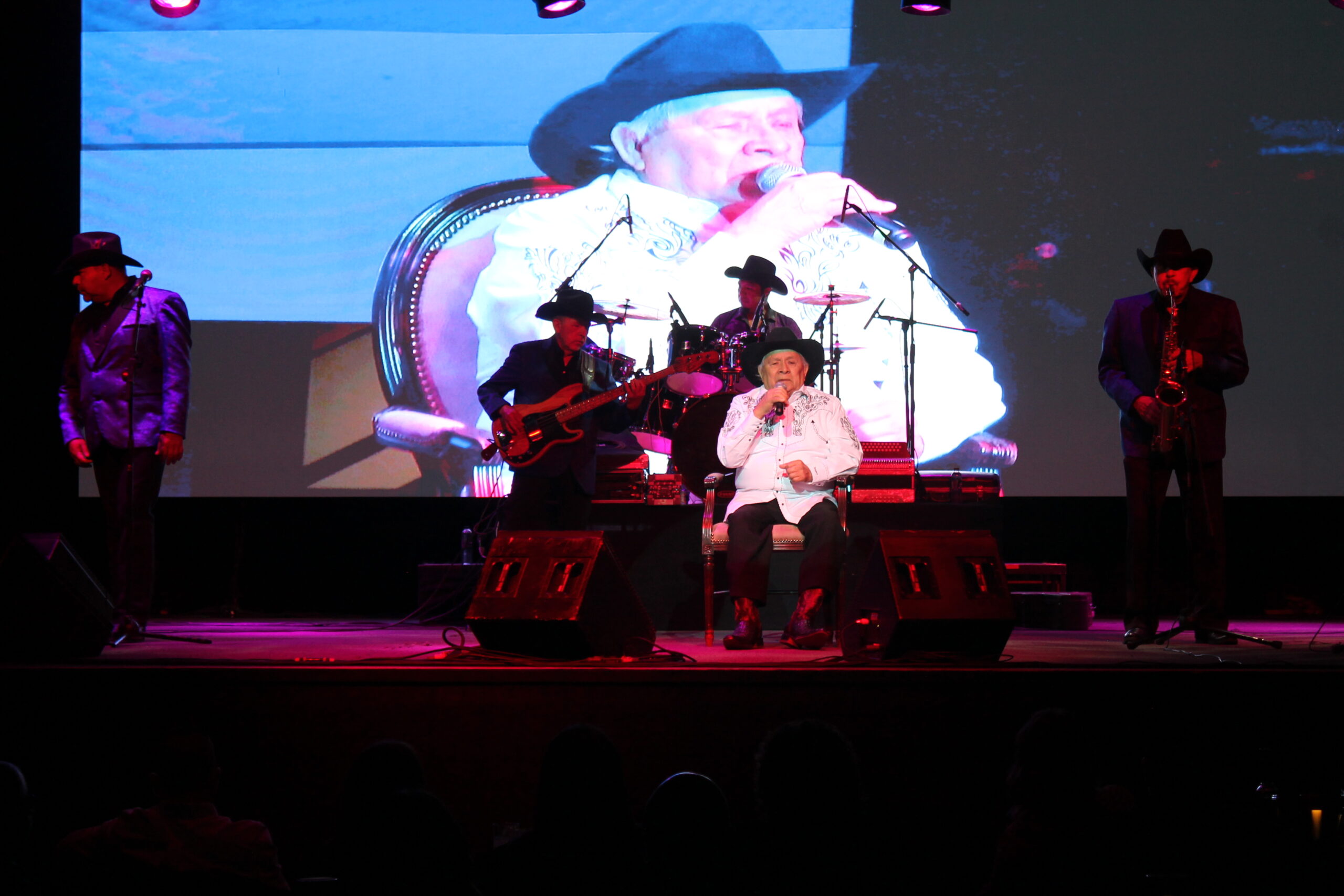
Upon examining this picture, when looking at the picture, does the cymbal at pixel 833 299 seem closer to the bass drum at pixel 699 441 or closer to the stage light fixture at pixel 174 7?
the bass drum at pixel 699 441

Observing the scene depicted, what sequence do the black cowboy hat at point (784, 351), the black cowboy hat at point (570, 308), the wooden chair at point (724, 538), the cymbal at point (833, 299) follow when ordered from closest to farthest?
the wooden chair at point (724, 538) < the black cowboy hat at point (784, 351) < the black cowboy hat at point (570, 308) < the cymbal at point (833, 299)

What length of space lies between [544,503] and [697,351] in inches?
56.2

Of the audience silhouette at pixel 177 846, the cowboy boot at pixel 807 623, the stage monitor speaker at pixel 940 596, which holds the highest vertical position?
the stage monitor speaker at pixel 940 596

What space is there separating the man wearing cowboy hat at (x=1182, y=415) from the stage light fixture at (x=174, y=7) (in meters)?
5.58

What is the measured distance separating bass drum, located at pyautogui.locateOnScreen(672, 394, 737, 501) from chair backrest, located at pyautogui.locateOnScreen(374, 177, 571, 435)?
1753 mm

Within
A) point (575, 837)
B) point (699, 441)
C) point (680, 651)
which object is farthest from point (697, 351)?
point (575, 837)

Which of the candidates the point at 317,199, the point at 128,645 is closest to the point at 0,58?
the point at 317,199

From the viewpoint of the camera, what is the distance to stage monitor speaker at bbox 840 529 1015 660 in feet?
11.3

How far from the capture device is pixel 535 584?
12.0 feet

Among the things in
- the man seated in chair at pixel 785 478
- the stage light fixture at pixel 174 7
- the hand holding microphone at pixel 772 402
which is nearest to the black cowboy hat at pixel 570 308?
the man seated in chair at pixel 785 478

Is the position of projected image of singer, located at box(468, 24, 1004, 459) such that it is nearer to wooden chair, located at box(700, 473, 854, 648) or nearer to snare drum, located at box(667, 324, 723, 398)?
snare drum, located at box(667, 324, 723, 398)

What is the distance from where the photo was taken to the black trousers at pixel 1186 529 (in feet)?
14.8

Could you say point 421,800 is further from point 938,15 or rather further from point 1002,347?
point 938,15

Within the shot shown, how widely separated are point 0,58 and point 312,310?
2.58 metres
